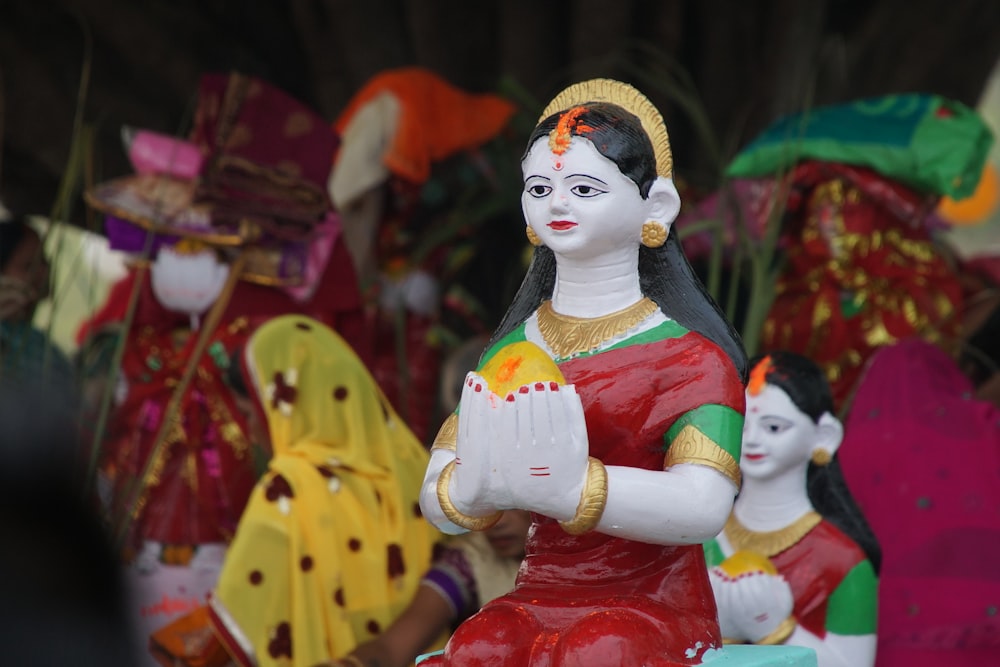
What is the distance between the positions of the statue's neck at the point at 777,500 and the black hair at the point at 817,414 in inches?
1.2

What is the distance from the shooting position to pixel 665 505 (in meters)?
1.90

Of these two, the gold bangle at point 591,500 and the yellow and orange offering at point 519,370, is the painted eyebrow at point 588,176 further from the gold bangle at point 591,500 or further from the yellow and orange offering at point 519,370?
the gold bangle at point 591,500

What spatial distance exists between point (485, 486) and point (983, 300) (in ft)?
7.51

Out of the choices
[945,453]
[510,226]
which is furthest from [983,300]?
[510,226]

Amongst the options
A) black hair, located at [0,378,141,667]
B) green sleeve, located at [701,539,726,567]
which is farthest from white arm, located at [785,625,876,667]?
black hair, located at [0,378,141,667]

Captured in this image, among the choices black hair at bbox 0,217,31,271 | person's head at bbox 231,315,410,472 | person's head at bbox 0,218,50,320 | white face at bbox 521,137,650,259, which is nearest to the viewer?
white face at bbox 521,137,650,259

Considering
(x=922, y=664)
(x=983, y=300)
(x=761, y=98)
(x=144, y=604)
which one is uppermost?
(x=761, y=98)

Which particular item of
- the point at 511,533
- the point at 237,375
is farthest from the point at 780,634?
the point at 237,375

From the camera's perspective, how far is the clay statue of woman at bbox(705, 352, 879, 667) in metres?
2.41

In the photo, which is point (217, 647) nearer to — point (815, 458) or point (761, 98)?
point (815, 458)

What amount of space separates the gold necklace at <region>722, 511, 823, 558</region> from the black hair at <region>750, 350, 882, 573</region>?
0.04m

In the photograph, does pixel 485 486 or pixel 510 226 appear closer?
pixel 485 486

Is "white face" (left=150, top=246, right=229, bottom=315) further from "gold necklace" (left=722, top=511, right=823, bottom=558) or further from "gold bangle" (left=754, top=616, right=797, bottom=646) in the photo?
"gold bangle" (left=754, top=616, right=797, bottom=646)

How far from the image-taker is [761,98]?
500 cm
